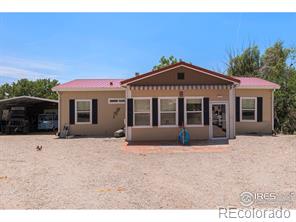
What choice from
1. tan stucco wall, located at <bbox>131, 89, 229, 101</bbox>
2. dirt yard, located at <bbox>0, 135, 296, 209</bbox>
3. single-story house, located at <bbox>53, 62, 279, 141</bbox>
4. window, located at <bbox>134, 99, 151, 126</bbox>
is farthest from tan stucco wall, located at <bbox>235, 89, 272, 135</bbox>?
window, located at <bbox>134, 99, 151, 126</bbox>

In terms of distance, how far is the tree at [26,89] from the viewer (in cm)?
5947

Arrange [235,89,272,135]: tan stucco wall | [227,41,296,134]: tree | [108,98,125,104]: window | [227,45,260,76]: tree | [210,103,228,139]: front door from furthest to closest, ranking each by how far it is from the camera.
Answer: [227,45,260,76]: tree → [227,41,296,134]: tree → [108,98,125,104]: window → [235,89,272,135]: tan stucco wall → [210,103,228,139]: front door

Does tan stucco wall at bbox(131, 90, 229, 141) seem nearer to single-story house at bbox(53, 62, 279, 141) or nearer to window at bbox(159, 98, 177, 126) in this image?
single-story house at bbox(53, 62, 279, 141)

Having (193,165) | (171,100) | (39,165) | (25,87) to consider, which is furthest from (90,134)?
(25,87)

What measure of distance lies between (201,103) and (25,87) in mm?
51025

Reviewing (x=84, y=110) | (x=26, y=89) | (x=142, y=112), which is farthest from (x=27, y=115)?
(x=26, y=89)

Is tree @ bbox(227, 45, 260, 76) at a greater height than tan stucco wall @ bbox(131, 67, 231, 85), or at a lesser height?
greater

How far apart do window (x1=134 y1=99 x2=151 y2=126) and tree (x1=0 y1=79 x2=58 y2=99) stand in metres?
45.3

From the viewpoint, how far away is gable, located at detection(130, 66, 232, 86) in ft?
55.2

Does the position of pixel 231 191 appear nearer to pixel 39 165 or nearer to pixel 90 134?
pixel 39 165

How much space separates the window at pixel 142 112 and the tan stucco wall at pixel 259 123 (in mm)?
6128

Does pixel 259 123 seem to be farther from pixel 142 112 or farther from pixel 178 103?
pixel 142 112
